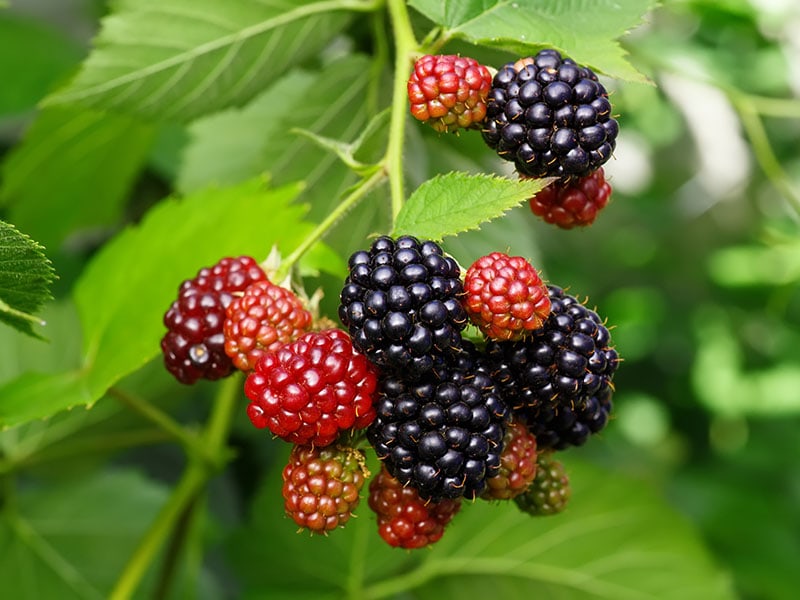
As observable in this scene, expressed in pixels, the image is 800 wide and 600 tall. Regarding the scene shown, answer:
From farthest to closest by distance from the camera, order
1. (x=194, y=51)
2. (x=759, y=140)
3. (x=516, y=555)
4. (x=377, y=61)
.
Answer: (x=759, y=140)
(x=516, y=555)
(x=377, y=61)
(x=194, y=51)

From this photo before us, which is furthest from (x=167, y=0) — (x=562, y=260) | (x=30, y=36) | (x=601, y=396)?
(x=562, y=260)

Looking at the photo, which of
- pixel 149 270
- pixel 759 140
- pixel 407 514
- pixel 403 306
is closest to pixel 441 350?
pixel 403 306

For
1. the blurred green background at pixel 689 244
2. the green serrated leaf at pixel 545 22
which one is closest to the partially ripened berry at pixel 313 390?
the green serrated leaf at pixel 545 22

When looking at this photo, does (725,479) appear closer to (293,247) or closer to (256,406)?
(293,247)

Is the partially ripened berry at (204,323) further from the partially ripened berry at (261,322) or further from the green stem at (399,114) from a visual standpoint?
the green stem at (399,114)

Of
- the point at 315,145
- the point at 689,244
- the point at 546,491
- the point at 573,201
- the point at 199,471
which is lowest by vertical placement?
the point at 689,244

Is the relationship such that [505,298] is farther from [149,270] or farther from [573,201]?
[149,270]
